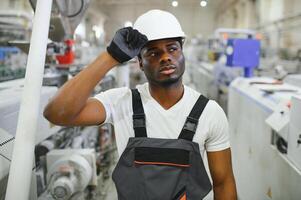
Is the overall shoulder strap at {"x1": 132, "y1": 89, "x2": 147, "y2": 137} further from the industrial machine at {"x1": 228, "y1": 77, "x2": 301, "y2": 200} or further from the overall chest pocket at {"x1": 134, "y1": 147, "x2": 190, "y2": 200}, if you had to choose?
the industrial machine at {"x1": 228, "y1": 77, "x2": 301, "y2": 200}

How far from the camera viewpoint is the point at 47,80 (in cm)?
196

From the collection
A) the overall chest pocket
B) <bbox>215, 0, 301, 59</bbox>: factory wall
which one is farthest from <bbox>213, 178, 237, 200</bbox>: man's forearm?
<bbox>215, 0, 301, 59</bbox>: factory wall

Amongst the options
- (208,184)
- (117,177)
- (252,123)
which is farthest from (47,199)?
(252,123)

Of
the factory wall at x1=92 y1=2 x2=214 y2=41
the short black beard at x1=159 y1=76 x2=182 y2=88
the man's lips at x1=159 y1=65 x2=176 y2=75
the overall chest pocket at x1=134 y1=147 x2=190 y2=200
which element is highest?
the factory wall at x1=92 y1=2 x2=214 y2=41

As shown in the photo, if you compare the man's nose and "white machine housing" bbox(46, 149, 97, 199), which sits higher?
the man's nose

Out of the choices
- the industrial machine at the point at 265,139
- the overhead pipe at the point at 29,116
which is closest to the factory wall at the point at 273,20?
the industrial machine at the point at 265,139

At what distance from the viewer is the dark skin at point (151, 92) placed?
1.01 metres

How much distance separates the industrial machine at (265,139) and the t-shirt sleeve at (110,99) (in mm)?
841

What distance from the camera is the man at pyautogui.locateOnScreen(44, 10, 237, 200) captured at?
1.05m

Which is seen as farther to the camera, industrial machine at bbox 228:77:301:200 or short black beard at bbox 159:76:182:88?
industrial machine at bbox 228:77:301:200

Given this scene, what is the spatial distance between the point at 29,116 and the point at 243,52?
2667 mm

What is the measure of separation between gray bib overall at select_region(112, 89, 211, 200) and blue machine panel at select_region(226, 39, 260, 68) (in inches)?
84.8

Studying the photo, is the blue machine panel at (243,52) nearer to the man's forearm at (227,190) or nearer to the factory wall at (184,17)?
the man's forearm at (227,190)

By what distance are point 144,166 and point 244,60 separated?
2.42m
